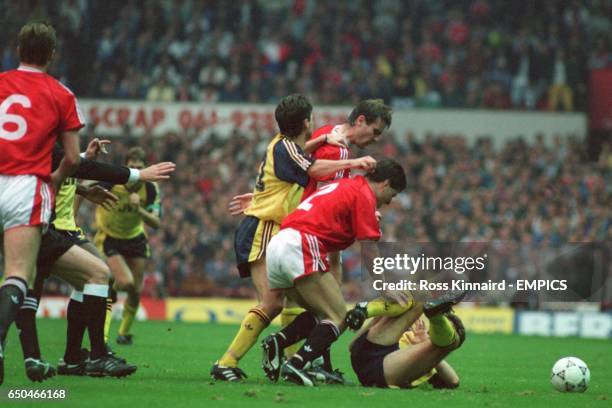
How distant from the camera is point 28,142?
7.30m

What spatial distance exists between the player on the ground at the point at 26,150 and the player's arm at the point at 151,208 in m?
6.20

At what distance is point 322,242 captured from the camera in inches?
333

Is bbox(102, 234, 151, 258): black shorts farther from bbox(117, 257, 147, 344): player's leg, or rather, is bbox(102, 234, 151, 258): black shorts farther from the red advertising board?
the red advertising board

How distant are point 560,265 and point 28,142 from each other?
15.0m

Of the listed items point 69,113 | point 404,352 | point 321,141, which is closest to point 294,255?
point 404,352

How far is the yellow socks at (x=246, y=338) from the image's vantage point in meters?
8.73

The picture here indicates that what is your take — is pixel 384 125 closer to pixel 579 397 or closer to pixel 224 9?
pixel 579 397

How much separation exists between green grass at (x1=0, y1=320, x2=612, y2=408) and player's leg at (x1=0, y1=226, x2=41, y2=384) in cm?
50

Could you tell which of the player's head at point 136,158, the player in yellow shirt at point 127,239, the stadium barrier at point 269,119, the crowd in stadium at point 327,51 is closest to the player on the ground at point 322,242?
the player's head at point 136,158

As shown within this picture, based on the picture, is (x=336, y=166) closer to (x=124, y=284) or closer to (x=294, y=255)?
(x=294, y=255)

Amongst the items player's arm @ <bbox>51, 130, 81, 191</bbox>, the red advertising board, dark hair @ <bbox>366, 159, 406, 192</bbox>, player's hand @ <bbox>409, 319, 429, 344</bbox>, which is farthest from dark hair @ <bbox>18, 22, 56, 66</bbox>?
the red advertising board

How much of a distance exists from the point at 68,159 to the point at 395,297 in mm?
2568

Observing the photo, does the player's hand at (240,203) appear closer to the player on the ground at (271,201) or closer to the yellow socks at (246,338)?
the player on the ground at (271,201)

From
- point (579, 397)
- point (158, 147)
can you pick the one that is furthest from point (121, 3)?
point (579, 397)
